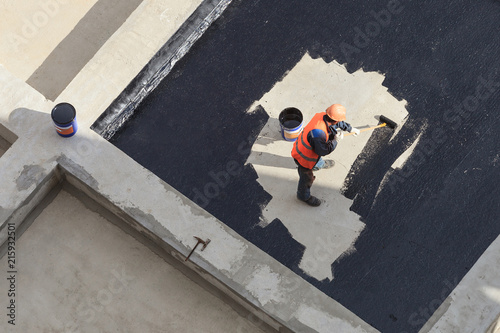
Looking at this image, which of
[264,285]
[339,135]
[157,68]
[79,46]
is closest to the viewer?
[264,285]

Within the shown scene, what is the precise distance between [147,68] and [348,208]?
325 centimetres

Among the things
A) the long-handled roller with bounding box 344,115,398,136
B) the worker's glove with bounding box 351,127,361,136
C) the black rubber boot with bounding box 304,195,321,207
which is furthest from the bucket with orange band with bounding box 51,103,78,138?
the long-handled roller with bounding box 344,115,398,136

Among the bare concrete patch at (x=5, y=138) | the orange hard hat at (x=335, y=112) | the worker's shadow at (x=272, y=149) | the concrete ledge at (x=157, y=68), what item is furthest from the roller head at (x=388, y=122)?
the bare concrete patch at (x=5, y=138)

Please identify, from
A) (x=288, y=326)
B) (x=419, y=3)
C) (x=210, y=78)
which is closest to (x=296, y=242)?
(x=288, y=326)

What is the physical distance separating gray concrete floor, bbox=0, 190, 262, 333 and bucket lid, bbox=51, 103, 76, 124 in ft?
4.09

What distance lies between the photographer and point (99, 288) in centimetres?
834

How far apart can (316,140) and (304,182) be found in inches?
27.8

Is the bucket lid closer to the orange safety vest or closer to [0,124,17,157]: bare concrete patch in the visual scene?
[0,124,17,157]: bare concrete patch

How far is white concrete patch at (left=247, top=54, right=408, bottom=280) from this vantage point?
28.7 feet

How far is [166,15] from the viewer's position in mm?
9156

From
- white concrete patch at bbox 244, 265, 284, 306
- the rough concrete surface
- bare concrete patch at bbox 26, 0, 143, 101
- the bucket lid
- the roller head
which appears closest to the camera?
white concrete patch at bbox 244, 265, 284, 306

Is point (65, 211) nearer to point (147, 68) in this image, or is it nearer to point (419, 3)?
point (147, 68)

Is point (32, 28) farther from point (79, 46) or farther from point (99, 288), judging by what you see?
point (99, 288)

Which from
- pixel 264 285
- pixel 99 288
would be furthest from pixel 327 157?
pixel 99 288
